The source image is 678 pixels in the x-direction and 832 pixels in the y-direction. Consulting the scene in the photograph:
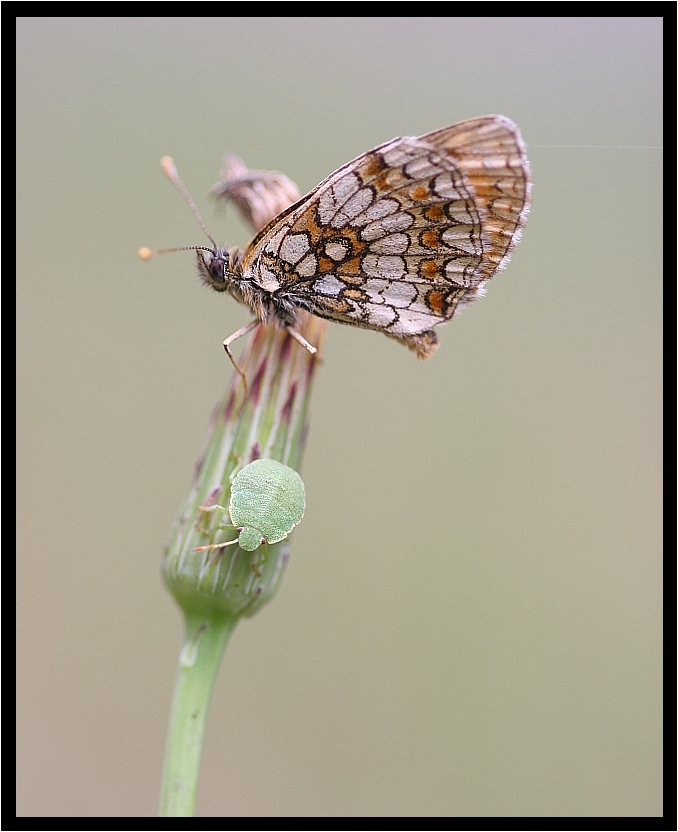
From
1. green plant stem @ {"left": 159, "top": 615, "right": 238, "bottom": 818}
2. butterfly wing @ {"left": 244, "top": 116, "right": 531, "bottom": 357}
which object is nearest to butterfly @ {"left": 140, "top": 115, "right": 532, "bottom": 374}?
butterfly wing @ {"left": 244, "top": 116, "right": 531, "bottom": 357}

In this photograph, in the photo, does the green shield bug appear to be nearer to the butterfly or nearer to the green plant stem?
the green plant stem

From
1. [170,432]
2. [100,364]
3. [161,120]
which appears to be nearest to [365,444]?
[170,432]

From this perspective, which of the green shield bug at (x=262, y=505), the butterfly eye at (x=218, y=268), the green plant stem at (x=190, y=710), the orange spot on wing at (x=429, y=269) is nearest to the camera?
the green plant stem at (x=190, y=710)

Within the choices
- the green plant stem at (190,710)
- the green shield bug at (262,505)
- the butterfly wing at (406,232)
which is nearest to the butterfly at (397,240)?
the butterfly wing at (406,232)

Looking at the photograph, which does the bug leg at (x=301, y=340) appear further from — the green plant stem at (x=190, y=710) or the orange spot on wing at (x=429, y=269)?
the green plant stem at (x=190, y=710)

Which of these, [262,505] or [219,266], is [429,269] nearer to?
[219,266]

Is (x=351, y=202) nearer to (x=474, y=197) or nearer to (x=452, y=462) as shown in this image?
(x=474, y=197)

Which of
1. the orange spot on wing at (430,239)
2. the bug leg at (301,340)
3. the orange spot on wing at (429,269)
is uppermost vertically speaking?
the orange spot on wing at (430,239)
